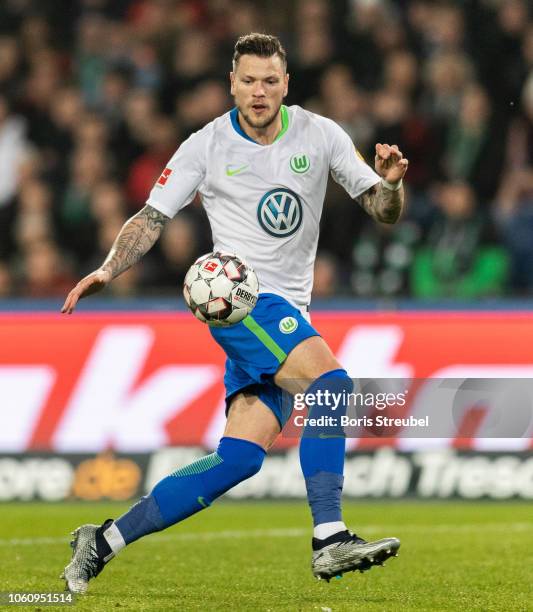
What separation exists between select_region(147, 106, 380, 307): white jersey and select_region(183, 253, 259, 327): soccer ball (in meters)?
0.21

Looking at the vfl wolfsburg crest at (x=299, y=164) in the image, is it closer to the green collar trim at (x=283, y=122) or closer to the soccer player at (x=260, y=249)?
the soccer player at (x=260, y=249)

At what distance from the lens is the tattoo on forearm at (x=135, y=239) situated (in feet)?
19.9

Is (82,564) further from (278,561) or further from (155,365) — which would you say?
(155,365)

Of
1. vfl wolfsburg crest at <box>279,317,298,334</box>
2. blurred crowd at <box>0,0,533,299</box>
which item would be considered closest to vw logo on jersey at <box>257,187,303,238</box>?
vfl wolfsburg crest at <box>279,317,298,334</box>

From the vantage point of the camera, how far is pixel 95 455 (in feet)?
34.1

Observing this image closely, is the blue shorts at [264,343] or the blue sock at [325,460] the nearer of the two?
the blue sock at [325,460]

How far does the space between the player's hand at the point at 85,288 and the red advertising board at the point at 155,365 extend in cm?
462

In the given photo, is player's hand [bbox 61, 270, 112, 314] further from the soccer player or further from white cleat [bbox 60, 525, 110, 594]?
white cleat [bbox 60, 525, 110, 594]

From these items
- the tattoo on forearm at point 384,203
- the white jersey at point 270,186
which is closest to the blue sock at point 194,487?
the white jersey at point 270,186

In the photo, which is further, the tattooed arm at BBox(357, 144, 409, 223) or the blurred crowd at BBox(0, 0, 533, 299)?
the blurred crowd at BBox(0, 0, 533, 299)

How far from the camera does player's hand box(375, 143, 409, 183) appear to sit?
5.86 meters

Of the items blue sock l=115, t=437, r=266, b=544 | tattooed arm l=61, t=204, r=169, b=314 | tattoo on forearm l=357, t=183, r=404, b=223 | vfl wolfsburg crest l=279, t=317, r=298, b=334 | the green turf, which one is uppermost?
tattoo on forearm l=357, t=183, r=404, b=223

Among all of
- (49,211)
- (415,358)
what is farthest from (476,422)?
(49,211)

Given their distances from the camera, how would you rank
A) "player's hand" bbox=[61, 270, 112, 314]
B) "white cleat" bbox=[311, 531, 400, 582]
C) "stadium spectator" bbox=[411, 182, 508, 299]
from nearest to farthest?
"white cleat" bbox=[311, 531, 400, 582] < "player's hand" bbox=[61, 270, 112, 314] < "stadium spectator" bbox=[411, 182, 508, 299]
